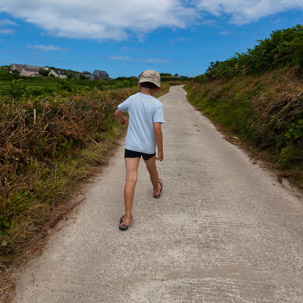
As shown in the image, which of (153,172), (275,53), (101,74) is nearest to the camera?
(153,172)

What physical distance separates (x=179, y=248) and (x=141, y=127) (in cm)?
146

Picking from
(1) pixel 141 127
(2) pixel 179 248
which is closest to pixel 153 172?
(1) pixel 141 127

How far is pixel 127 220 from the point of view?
292 cm

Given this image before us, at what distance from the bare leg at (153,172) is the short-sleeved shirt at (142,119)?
0.20m

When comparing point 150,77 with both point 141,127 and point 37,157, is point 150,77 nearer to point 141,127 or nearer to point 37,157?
point 141,127

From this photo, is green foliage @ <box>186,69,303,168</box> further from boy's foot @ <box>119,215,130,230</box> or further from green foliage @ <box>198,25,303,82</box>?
boy's foot @ <box>119,215,130,230</box>

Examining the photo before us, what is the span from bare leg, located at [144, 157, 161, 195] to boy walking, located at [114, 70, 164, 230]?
136mm

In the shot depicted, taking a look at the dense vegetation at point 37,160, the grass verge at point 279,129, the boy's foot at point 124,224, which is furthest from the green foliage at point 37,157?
the grass verge at point 279,129

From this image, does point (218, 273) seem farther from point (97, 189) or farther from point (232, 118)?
point (232, 118)

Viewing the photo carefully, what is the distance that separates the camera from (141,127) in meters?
2.89

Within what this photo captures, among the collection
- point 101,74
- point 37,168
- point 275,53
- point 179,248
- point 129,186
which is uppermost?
point 101,74

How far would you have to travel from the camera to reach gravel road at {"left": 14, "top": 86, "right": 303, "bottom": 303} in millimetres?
2029

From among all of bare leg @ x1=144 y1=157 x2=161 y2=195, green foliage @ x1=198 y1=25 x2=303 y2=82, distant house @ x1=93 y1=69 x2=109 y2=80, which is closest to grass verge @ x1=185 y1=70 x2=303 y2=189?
green foliage @ x1=198 y1=25 x2=303 y2=82

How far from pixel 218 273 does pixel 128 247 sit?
0.96 m
